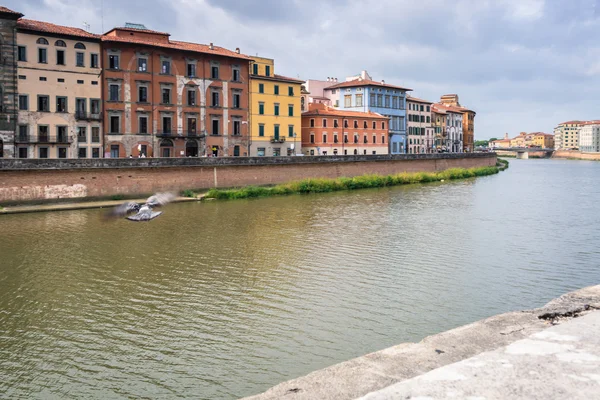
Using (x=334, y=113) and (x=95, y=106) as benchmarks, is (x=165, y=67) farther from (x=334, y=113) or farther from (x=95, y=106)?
(x=334, y=113)

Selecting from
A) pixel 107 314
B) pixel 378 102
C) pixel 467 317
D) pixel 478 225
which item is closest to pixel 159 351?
pixel 107 314

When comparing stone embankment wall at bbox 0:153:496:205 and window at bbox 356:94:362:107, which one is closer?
stone embankment wall at bbox 0:153:496:205

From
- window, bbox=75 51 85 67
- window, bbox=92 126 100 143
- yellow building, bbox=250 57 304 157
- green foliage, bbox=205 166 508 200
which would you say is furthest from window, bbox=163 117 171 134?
green foliage, bbox=205 166 508 200

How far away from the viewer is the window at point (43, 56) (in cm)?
4003

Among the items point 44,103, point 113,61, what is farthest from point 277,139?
point 44,103

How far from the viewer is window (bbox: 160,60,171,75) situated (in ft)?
151

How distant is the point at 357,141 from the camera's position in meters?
65.6

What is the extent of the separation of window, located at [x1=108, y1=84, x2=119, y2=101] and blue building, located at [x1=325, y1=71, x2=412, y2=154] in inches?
1398

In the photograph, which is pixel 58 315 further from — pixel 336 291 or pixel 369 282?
pixel 369 282

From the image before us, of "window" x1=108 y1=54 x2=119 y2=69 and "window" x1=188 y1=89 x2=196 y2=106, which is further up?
"window" x1=108 y1=54 x2=119 y2=69

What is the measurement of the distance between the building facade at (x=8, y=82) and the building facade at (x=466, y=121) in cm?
8538

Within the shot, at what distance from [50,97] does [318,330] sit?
114ft

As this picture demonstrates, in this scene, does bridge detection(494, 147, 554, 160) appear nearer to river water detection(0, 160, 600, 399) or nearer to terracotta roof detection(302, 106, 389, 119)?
terracotta roof detection(302, 106, 389, 119)

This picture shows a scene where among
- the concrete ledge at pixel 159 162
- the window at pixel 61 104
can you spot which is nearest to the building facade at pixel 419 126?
the concrete ledge at pixel 159 162
